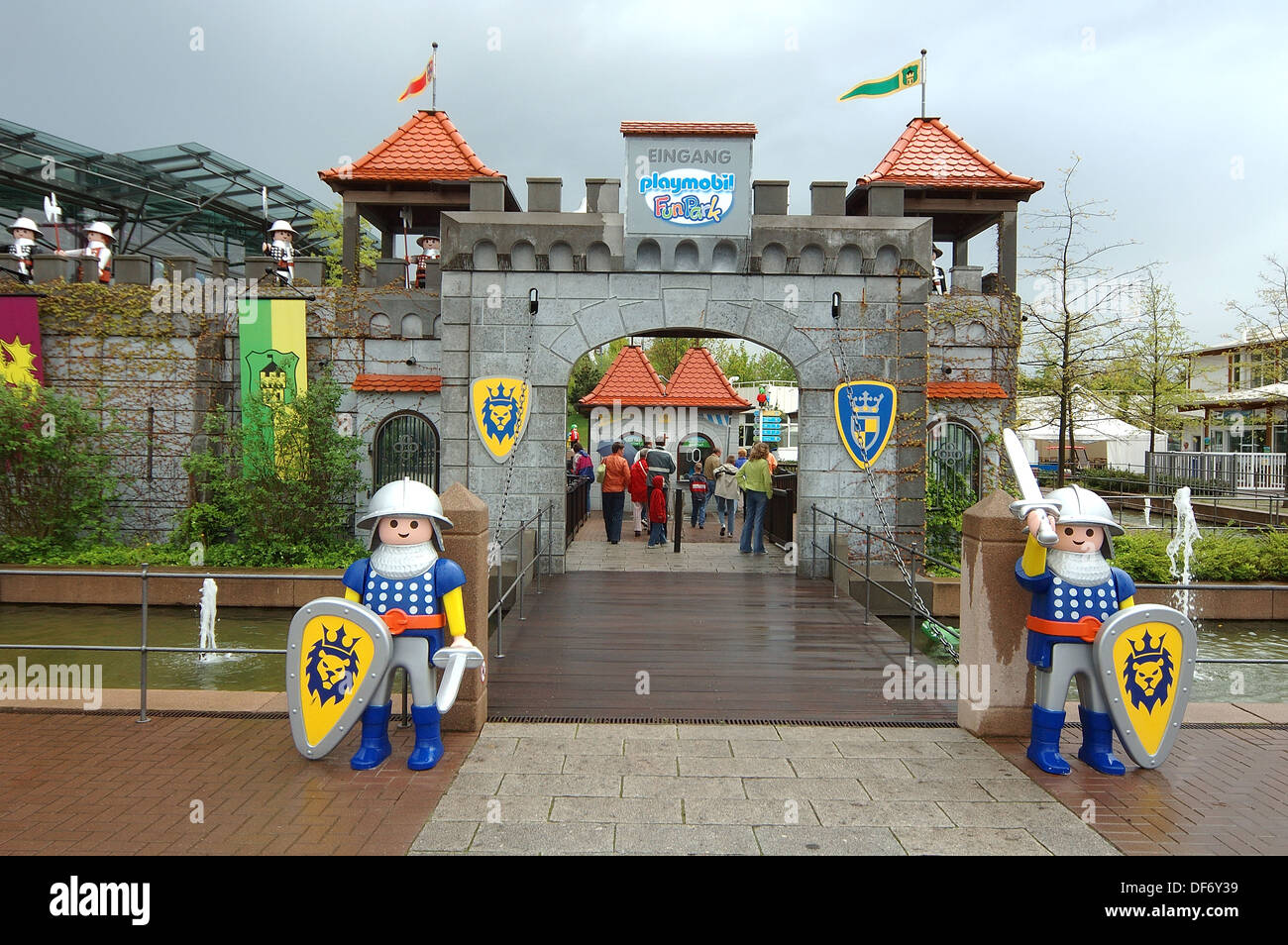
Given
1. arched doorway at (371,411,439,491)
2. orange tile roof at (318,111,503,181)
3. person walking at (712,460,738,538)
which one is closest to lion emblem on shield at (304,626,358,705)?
arched doorway at (371,411,439,491)

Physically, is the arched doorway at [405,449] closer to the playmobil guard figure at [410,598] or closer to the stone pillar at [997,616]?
the playmobil guard figure at [410,598]

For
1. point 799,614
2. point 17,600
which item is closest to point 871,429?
point 799,614

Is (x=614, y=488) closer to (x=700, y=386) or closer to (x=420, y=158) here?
(x=700, y=386)

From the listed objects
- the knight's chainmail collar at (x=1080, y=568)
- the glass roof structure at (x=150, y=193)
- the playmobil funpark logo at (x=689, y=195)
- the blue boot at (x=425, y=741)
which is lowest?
the blue boot at (x=425, y=741)

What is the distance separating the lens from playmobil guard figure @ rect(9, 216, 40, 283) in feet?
52.9

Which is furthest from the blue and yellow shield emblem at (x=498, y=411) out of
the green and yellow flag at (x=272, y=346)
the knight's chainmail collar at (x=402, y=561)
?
the knight's chainmail collar at (x=402, y=561)

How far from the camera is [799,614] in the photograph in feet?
33.0

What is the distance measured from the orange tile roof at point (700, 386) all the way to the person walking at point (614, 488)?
7259 mm

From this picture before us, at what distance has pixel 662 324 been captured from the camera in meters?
12.5

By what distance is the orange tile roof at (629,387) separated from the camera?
22.0m

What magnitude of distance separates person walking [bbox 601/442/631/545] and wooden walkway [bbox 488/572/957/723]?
338 cm

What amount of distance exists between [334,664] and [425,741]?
30.3 inches

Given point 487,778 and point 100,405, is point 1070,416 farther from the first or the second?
point 100,405

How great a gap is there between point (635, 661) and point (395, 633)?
3244 mm
